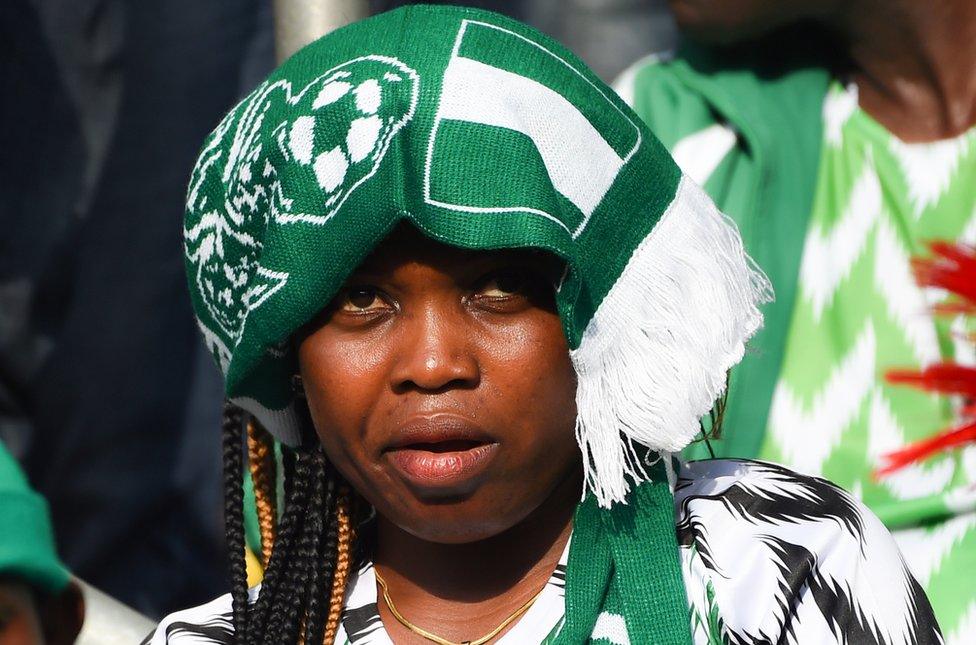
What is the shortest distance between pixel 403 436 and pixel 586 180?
1.14 feet

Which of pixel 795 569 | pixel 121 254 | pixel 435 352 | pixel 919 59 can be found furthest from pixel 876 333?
pixel 121 254

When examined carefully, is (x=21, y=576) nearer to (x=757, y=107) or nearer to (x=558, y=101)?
(x=558, y=101)

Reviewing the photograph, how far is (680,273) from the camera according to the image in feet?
5.65

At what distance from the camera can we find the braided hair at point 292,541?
1.88 meters

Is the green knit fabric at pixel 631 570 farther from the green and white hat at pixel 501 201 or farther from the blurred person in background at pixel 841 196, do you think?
the blurred person in background at pixel 841 196

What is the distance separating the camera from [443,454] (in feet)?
5.49

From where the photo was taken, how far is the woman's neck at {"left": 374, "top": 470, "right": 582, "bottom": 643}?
185 cm

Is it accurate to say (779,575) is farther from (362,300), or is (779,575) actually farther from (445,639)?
(362,300)

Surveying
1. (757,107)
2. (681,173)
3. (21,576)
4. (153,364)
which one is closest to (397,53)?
(681,173)

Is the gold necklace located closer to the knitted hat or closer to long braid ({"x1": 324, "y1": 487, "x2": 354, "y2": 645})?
long braid ({"x1": 324, "y1": 487, "x2": 354, "y2": 645})

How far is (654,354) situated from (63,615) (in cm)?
98

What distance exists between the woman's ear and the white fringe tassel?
83 centimetres

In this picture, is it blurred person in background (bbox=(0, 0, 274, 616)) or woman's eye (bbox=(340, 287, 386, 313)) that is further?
blurred person in background (bbox=(0, 0, 274, 616))

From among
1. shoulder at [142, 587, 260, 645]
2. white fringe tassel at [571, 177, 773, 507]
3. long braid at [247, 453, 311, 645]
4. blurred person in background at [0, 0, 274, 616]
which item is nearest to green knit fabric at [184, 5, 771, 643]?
white fringe tassel at [571, 177, 773, 507]
